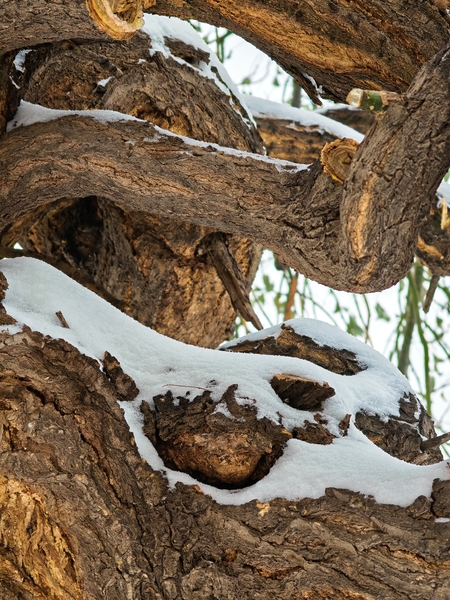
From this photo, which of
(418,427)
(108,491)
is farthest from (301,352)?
(108,491)

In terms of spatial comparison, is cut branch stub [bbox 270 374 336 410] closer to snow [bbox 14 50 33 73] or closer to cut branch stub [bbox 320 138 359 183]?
cut branch stub [bbox 320 138 359 183]

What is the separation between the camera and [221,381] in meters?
1.83

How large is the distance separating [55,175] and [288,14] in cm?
80

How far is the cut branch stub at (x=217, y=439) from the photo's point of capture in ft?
5.57

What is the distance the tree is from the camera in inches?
61.2

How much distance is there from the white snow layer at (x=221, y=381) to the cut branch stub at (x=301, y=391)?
0.03 meters

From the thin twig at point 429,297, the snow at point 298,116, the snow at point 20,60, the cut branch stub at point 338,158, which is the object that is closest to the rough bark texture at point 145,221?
the snow at point 20,60

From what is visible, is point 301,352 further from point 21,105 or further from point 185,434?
point 21,105

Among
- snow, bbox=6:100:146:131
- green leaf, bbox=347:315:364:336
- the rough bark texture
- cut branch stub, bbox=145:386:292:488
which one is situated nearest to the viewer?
cut branch stub, bbox=145:386:292:488

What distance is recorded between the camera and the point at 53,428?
1.62m

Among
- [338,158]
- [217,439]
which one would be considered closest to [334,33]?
[338,158]

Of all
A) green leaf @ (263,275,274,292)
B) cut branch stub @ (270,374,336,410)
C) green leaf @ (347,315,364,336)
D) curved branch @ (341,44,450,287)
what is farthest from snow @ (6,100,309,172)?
green leaf @ (263,275,274,292)

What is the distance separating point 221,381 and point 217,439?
6.9 inches

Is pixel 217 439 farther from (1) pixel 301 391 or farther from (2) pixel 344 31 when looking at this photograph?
(2) pixel 344 31
